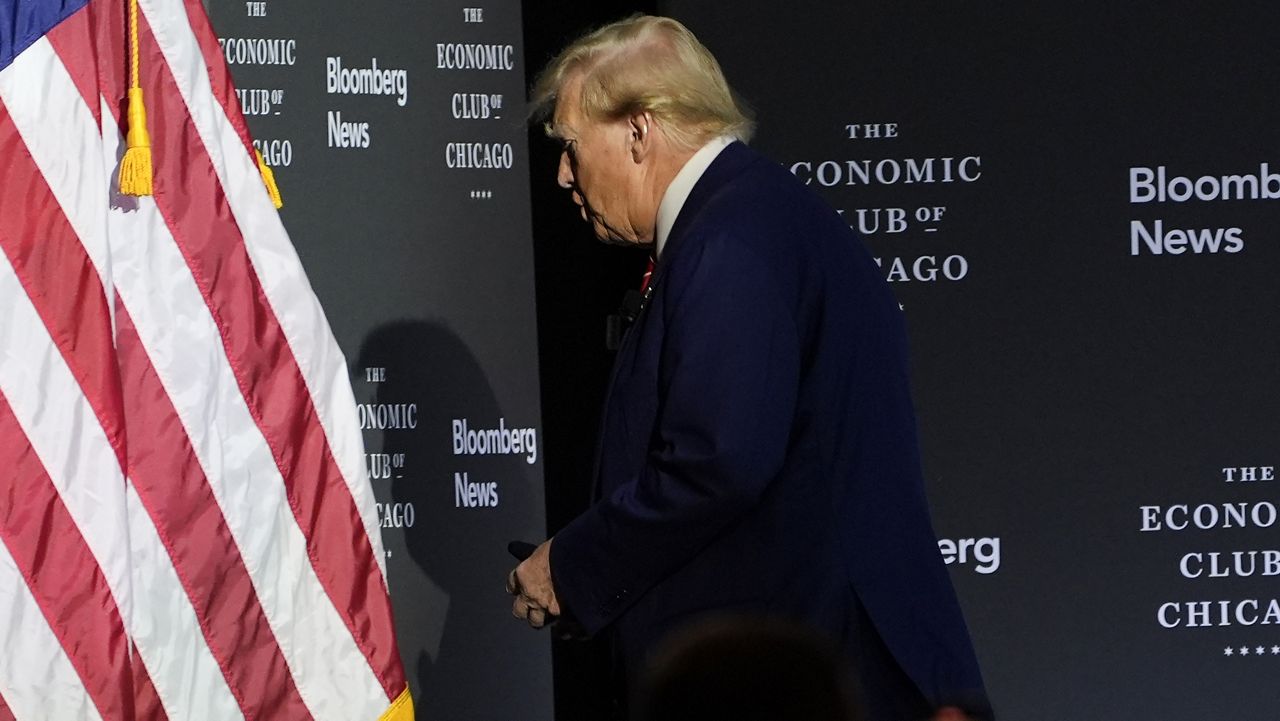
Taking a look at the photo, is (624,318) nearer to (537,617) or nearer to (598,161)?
(598,161)

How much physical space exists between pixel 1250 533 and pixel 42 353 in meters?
2.15

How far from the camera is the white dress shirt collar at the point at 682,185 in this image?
1.78 metres

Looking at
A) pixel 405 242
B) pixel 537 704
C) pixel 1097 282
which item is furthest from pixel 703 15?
pixel 537 704

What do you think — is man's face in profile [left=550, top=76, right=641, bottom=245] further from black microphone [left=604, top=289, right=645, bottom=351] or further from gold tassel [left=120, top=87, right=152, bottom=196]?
gold tassel [left=120, top=87, right=152, bottom=196]

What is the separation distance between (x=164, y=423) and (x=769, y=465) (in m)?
0.99

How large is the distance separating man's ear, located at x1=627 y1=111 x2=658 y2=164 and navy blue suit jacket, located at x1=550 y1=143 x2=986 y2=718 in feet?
0.32

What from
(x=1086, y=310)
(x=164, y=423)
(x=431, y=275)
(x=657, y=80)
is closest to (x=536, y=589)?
(x=657, y=80)

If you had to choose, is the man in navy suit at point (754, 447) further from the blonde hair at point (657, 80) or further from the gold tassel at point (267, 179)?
the gold tassel at point (267, 179)

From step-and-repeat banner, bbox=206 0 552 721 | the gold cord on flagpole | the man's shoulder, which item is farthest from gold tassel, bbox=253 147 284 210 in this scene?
the man's shoulder

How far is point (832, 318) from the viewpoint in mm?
1670

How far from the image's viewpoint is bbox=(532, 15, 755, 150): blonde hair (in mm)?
1758

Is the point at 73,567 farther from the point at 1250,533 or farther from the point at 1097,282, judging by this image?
the point at 1250,533

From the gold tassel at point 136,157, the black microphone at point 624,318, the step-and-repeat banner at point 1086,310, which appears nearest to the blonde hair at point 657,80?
the black microphone at point 624,318

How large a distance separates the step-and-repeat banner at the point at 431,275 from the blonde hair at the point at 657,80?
3.81 ft
